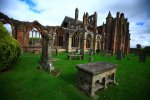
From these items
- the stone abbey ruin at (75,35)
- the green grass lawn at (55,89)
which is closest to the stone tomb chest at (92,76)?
the green grass lawn at (55,89)

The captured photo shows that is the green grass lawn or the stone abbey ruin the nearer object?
the green grass lawn

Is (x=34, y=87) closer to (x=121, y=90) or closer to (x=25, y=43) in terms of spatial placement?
(x=121, y=90)

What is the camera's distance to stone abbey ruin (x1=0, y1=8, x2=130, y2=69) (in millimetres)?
20781

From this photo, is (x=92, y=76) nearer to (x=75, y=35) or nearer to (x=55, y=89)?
(x=55, y=89)

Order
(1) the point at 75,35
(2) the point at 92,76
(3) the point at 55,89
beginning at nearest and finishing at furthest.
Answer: (2) the point at 92,76, (3) the point at 55,89, (1) the point at 75,35

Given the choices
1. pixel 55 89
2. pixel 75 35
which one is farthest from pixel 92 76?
pixel 75 35

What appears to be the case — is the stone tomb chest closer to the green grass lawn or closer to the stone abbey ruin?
the green grass lawn

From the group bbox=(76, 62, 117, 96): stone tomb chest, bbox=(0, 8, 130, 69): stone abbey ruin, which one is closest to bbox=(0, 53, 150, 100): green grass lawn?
bbox=(76, 62, 117, 96): stone tomb chest

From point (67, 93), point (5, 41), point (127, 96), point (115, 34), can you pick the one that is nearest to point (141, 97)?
point (127, 96)

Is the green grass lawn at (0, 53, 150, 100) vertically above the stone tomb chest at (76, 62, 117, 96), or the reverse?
the stone tomb chest at (76, 62, 117, 96)

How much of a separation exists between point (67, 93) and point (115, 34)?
97.9ft

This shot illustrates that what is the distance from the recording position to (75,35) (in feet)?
93.4

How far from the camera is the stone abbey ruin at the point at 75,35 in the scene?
20.8m

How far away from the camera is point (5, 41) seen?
7.59 m
